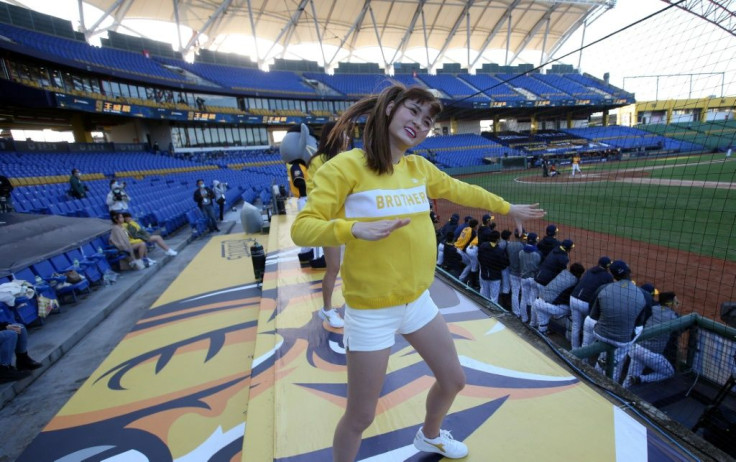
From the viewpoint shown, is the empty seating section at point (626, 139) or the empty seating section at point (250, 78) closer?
the empty seating section at point (626, 139)

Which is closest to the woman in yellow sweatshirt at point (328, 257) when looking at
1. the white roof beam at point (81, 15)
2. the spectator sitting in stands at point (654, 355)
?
the spectator sitting in stands at point (654, 355)

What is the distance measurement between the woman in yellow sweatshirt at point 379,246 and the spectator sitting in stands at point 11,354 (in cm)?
349

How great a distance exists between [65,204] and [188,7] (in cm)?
3142

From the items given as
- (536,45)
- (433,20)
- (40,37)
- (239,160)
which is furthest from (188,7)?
(536,45)

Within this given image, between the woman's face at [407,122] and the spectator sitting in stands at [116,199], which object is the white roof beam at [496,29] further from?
the woman's face at [407,122]

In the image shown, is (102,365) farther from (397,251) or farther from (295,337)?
(397,251)

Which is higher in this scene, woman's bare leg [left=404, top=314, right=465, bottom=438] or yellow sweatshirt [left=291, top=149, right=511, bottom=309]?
yellow sweatshirt [left=291, top=149, right=511, bottom=309]

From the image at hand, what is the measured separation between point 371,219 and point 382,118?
1.24ft

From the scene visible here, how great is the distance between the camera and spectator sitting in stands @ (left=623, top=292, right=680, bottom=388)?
315 centimetres

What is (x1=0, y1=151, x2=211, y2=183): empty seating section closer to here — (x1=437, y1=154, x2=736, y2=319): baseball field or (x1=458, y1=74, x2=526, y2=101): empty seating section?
(x1=437, y1=154, x2=736, y2=319): baseball field

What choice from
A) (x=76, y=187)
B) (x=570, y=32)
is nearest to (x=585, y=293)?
(x=76, y=187)

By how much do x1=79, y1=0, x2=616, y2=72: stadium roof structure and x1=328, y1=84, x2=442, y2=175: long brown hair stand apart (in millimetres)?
34979

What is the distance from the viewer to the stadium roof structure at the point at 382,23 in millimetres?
31781

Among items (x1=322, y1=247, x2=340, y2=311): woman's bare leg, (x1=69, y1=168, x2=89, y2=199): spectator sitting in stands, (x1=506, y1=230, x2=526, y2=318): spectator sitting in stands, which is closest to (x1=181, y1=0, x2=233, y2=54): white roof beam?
(x1=69, y1=168, x2=89, y2=199): spectator sitting in stands
